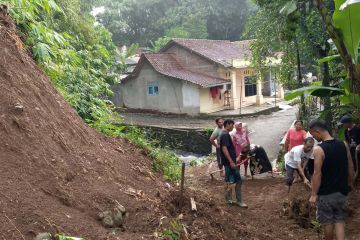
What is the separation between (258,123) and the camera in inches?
816

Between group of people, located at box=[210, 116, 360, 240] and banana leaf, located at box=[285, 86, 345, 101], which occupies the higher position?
banana leaf, located at box=[285, 86, 345, 101]

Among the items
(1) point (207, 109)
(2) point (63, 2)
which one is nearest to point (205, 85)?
(1) point (207, 109)

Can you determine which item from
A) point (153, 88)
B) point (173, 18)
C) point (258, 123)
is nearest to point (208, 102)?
point (153, 88)

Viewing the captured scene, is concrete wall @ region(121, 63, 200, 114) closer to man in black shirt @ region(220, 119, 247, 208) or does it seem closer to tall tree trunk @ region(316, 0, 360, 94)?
man in black shirt @ region(220, 119, 247, 208)

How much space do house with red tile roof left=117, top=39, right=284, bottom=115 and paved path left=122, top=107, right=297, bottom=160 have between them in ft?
3.21

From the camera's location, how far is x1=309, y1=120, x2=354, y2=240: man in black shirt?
4391 millimetres

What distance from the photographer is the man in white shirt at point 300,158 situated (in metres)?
6.93

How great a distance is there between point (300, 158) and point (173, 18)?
106 feet

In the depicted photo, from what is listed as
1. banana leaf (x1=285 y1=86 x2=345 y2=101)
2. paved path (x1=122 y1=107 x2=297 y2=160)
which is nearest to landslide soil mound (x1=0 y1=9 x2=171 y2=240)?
banana leaf (x1=285 y1=86 x2=345 y2=101)

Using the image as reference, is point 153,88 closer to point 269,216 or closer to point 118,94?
point 118,94

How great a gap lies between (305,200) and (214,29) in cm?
3385

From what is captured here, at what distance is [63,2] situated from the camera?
47.4ft

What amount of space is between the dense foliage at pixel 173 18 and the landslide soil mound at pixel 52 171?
101 ft

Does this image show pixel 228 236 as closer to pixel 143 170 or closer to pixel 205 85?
pixel 143 170
